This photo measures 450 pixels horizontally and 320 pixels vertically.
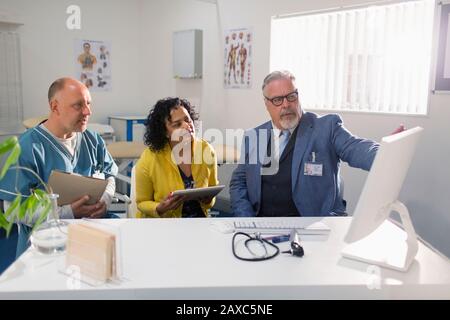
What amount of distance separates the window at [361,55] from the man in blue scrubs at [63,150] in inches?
74.0

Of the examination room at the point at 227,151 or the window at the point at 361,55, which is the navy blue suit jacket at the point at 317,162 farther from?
the window at the point at 361,55

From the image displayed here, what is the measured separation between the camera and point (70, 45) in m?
4.56

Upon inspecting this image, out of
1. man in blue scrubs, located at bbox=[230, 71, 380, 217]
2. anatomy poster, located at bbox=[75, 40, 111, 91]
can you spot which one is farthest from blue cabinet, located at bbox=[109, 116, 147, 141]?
man in blue scrubs, located at bbox=[230, 71, 380, 217]

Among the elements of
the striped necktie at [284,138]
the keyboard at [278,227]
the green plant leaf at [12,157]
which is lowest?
the keyboard at [278,227]

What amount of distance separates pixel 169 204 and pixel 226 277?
2.74 feet

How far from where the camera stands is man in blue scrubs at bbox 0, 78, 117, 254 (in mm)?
1961

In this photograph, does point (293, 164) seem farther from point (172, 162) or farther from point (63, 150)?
point (63, 150)

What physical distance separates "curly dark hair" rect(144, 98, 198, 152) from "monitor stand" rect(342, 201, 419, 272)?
3.96 feet

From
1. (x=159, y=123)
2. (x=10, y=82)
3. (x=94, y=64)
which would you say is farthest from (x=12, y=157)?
(x=94, y=64)

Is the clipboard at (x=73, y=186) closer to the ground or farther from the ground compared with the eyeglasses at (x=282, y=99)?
closer to the ground

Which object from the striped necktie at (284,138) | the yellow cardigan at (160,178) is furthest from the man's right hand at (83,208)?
the striped necktie at (284,138)

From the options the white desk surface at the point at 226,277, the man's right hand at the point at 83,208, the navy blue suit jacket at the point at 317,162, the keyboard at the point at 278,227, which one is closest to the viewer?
the white desk surface at the point at 226,277

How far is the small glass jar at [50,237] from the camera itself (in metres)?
1.37

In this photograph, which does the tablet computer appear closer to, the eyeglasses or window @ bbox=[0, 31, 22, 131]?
the eyeglasses
